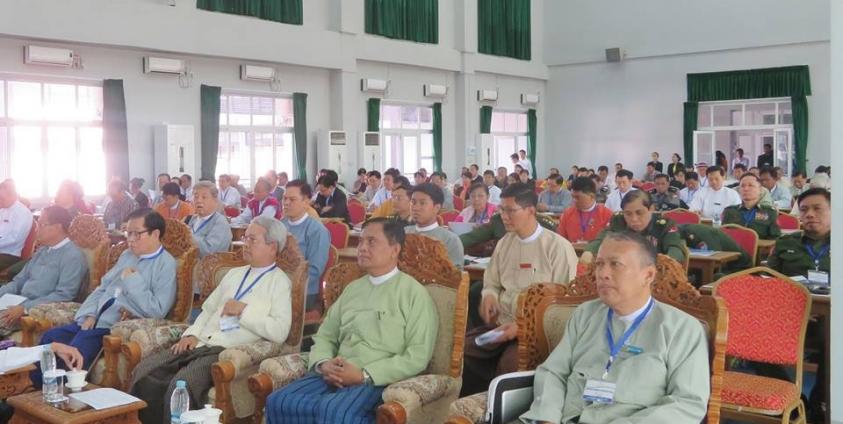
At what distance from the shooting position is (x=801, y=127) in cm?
1691

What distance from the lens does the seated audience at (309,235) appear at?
5508 millimetres

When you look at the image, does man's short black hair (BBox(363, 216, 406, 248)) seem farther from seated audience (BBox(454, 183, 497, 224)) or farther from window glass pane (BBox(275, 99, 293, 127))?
window glass pane (BBox(275, 99, 293, 127))

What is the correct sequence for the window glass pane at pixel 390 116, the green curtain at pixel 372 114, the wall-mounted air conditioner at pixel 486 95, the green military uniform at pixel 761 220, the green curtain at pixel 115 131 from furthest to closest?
the wall-mounted air conditioner at pixel 486 95
the window glass pane at pixel 390 116
the green curtain at pixel 372 114
the green curtain at pixel 115 131
the green military uniform at pixel 761 220

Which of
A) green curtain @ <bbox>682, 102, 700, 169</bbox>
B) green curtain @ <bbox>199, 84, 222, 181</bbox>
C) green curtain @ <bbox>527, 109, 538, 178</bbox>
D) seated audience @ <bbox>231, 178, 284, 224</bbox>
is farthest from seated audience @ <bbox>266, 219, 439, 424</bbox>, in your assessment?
green curtain @ <bbox>527, 109, 538, 178</bbox>

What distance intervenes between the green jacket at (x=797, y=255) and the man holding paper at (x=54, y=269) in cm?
428

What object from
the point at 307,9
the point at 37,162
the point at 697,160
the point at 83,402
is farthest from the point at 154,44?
the point at 697,160

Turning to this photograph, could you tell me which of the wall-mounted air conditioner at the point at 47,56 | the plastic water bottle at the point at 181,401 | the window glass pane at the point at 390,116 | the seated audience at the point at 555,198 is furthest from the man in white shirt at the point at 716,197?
the wall-mounted air conditioner at the point at 47,56

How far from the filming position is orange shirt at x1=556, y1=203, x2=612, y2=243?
6953mm

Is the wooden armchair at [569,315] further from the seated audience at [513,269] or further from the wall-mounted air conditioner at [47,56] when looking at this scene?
the wall-mounted air conditioner at [47,56]

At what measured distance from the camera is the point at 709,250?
244 inches

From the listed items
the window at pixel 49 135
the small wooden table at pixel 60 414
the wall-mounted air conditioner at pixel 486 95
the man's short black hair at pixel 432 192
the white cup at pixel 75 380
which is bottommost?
the small wooden table at pixel 60 414

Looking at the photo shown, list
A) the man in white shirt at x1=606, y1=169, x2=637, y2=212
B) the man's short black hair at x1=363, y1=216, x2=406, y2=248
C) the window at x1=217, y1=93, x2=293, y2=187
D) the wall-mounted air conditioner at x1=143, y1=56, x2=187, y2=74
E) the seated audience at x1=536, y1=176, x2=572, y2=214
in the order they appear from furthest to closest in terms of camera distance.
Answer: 1. the window at x1=217, y1=93, x2=293, y2=187
2. the wall-mounted air conditioner at x1=143, y1=56, x2=187, y2=74
3. the seated audience at x1=536, y1=176, x2=572, y2=214
4. the man in white shirt at x1=606, y1=169, x2=637, y2=212
5. the man's short black hair at x1=363, y1=216, x2=406, y2=248

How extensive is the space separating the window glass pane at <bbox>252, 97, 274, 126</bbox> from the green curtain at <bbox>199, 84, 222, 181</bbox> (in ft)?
3.43

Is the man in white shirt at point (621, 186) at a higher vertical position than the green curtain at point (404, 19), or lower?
lower
